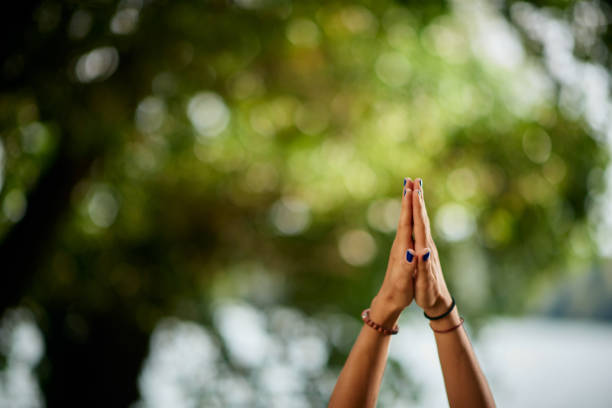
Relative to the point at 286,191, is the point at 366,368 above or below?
below

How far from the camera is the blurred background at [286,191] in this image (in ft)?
7.61

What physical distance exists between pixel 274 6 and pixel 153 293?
7.87 ft

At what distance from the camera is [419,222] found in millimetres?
936

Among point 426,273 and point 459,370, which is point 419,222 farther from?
point 459,370

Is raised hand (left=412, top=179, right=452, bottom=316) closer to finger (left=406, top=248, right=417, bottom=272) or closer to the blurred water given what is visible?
finger (left=406, top=248, right=417, bottom=272)

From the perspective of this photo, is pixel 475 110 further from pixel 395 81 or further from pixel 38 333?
pixel 38 333

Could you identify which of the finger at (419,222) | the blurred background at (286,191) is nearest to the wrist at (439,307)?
the finger at (419,222)

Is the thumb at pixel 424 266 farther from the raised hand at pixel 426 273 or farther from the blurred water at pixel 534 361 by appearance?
the blurred water at pixel 534 361

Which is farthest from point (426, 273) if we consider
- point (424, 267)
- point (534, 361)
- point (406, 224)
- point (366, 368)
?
point (534, 361)

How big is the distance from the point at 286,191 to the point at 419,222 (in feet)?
9.55

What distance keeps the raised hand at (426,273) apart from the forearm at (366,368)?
0.07m

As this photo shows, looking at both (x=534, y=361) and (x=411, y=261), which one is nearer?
(x=411, y=261)

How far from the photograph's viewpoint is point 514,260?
10.3 ft

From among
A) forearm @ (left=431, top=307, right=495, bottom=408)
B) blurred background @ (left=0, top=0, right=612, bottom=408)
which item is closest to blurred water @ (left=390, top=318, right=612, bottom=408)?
blurred background @ (left=0, top=0, right=612, bottom=408)
